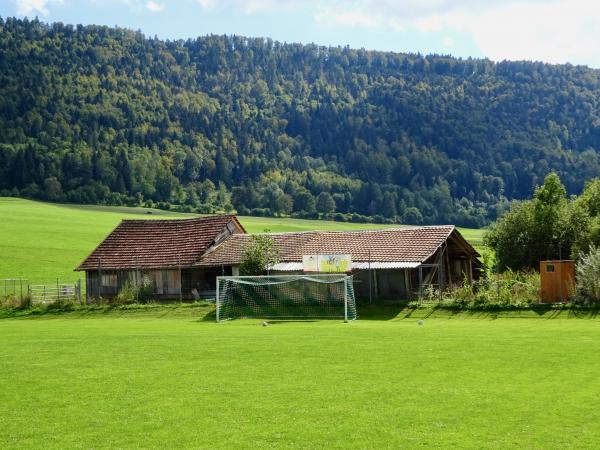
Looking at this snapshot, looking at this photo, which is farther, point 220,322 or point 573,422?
point 220,322

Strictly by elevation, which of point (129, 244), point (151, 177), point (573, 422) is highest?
point (151, 177)

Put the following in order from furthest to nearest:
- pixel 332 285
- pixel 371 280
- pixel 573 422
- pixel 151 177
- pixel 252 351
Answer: pixel 151 177 < pixel 371 280 < pixel 332 285 < pixel 252 351 < pixel 573 422

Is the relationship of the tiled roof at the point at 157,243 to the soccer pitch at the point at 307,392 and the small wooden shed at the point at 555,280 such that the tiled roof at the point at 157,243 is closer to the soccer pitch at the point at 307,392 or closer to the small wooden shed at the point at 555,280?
the small wooden shed at the point at 555,280

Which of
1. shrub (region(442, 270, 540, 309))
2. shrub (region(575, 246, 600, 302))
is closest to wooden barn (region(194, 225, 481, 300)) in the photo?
shrub (region(442, 270, 540, 309))

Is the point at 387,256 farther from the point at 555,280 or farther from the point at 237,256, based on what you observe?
the point at 555,280

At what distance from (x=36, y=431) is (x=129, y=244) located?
134 feet

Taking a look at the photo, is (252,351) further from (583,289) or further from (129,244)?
(129,244)

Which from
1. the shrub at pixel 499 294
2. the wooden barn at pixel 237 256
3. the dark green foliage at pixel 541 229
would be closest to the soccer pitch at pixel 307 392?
the shrub at pixel 499 294

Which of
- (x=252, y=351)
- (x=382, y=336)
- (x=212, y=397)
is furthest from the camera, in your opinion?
(x=382, y=336)

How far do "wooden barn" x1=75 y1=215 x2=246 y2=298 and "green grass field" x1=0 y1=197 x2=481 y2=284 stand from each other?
1225cm

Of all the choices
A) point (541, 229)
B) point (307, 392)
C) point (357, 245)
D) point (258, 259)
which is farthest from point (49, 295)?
point (307, 392)

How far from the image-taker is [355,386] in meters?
14.8

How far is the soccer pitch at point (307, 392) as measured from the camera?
1129 centimetres

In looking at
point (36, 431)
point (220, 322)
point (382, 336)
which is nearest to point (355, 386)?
point (36, 431)
